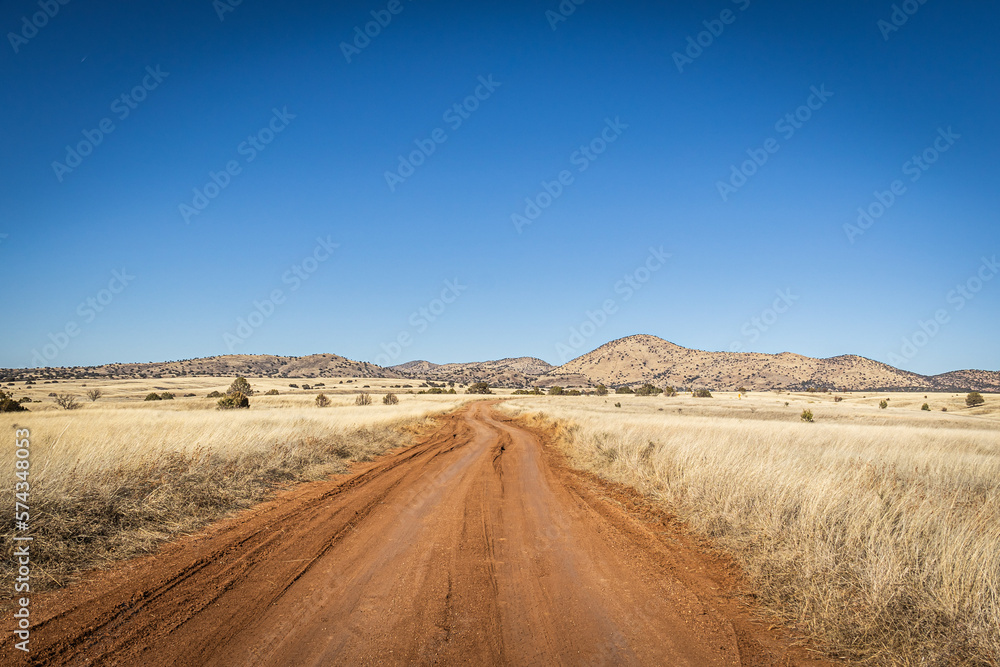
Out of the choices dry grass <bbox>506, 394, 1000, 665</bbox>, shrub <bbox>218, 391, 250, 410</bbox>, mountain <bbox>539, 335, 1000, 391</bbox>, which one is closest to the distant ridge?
mountain <bbox>539, 335, 1000, 391</bbox>

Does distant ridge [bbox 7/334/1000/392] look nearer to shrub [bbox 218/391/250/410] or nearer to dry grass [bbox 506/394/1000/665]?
shrub [bbox 218/391/250/410]

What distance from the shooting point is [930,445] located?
1558 cm

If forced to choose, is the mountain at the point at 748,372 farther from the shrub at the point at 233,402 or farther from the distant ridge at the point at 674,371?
the shrub at the point at 233,402

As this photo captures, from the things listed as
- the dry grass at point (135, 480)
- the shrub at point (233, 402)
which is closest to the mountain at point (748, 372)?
the shrub at point (233, 402)

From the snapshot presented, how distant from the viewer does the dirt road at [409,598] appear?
3939mm

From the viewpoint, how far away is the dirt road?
3.94 m

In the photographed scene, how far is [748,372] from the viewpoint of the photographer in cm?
14525

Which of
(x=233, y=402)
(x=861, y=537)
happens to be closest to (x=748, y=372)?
(x=233, y=402)

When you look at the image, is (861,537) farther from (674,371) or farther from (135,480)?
(674,371)

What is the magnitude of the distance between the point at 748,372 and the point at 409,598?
162 metres

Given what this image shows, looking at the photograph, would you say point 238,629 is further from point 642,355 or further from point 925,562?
point 642,355

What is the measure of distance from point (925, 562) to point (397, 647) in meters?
5.57

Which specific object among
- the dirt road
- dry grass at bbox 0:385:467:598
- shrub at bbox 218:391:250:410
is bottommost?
the dirt road

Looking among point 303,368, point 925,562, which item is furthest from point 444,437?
point 303,368
